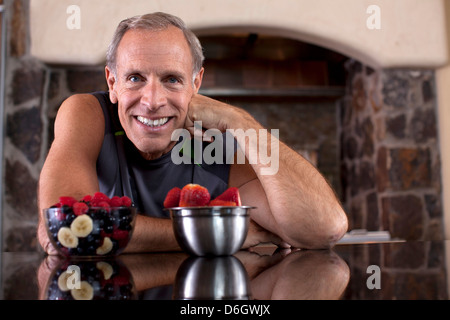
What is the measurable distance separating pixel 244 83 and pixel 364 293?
4.09 m

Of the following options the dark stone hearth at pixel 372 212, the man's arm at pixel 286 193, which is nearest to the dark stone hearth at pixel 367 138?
the dark stone hearth at pixel 372 212

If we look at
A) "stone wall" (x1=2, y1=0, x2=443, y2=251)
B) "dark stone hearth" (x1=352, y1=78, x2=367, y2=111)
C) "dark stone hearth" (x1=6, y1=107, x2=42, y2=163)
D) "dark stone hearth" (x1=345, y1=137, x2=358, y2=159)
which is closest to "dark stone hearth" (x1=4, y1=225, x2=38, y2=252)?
"stone wall" (x1=2, y1=0, x2=443, y2=251)

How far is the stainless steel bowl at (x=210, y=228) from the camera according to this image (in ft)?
2.50

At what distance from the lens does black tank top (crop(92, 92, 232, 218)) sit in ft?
4.45

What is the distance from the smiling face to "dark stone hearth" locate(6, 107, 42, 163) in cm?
146

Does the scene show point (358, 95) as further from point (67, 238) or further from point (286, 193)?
point (67, 238)

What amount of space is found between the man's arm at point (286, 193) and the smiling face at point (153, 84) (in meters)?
0.07

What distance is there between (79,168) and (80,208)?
16.6 inches

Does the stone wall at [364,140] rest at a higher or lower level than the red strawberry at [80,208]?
higher

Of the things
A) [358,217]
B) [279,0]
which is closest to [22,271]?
[279,0]
